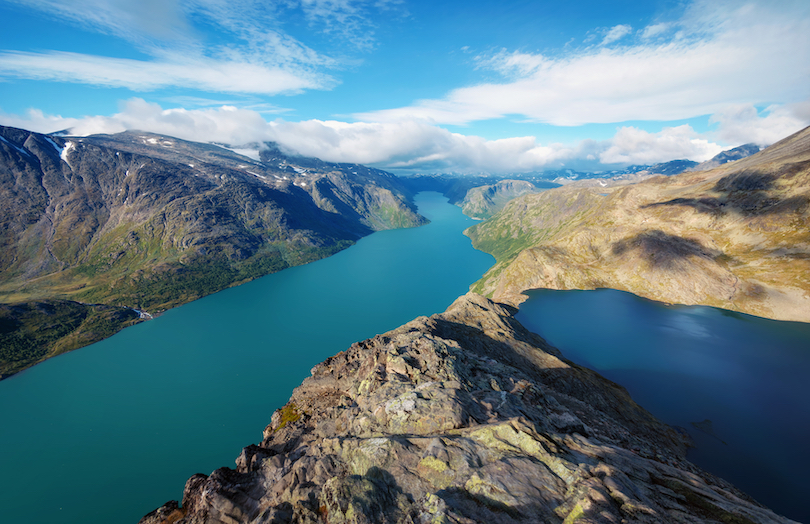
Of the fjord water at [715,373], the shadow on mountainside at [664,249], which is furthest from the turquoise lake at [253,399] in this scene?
the shadow on mountainside at [664,249]

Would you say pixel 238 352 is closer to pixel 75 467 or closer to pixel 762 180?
pixel 75 467

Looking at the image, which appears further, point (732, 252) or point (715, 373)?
point (732, 252)

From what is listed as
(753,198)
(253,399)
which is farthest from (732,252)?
(253,399)

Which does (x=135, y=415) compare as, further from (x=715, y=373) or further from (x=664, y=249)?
(x=664, y=249)

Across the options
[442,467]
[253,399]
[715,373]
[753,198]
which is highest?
[753,198]

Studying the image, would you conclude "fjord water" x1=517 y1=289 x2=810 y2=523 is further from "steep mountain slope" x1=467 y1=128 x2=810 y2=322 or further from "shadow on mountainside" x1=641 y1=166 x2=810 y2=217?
"shadow on mountainside" x1=641 y1=166 x2=810 y2=217

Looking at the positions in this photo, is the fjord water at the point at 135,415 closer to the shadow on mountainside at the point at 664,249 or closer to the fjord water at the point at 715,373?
the fjord water at the point at 715,373
